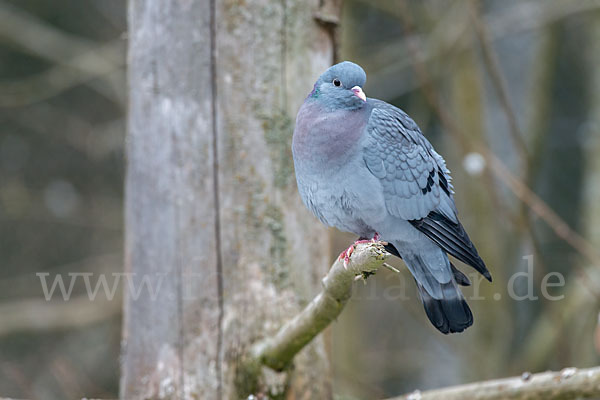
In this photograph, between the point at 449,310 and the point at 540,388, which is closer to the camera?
the point at 540,388

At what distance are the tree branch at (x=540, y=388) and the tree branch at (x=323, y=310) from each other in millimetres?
587

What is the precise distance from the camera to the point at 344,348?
19.7ft

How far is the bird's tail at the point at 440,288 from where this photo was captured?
277 centimetres

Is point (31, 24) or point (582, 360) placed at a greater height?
point (31, 24)

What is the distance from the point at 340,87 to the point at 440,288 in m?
0.92

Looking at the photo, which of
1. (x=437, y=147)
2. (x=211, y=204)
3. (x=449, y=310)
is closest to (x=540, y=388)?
(x=449, y=310)

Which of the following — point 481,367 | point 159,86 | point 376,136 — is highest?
point 159,86

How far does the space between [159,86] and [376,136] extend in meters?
1.01

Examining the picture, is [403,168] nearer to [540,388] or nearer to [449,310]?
[449,310]

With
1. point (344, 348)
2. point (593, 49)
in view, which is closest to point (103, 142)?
point (344, 348)

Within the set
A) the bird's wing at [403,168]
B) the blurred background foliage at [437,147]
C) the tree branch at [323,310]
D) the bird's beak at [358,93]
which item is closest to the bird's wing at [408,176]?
the bird's wing at [403,168]

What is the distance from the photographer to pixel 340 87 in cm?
282

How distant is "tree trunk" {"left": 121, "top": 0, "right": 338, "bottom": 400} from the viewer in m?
3.06

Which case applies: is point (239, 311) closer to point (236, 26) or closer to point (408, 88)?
point (236, 26)
